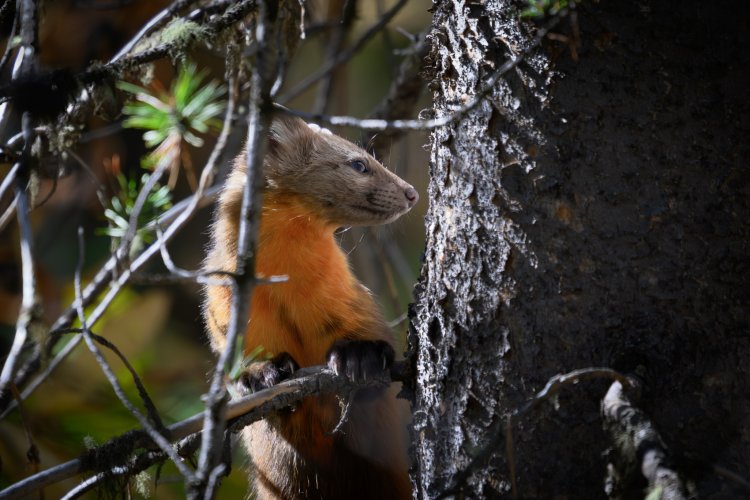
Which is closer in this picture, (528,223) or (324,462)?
(528,223)

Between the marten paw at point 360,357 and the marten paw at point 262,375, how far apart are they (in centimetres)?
20

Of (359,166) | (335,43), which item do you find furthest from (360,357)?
(335,43)

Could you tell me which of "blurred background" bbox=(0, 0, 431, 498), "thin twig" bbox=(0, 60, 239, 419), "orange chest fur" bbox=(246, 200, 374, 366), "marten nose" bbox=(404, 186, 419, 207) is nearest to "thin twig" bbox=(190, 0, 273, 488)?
"thin twig" bbox=(0, 60, 239, 419)

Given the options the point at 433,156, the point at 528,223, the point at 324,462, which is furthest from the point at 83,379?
the point at 528,223

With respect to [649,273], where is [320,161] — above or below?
above

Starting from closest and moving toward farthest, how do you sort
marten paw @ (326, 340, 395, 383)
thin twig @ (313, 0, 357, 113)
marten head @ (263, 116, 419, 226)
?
marten paw @ (326, 340, 395, 383)
marten head @ (263, 116, 419, 226)
thin twig @ (313, 0, 357, 113)

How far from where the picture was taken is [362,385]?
249 centimetres

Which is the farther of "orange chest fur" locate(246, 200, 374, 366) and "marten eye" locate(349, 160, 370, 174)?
"marten eye" locate(349, 160, 370, 174)

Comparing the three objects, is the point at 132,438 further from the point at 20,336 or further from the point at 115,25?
the point at 115,25

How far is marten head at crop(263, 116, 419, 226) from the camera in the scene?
366 centimetres

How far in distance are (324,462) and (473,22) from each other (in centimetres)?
212

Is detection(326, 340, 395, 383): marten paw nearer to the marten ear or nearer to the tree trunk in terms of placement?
the tree trunk

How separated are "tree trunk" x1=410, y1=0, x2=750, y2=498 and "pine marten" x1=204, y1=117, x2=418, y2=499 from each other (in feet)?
3.99

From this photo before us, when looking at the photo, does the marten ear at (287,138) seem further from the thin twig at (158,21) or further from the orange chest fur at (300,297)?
the thin twig at (158,21)
